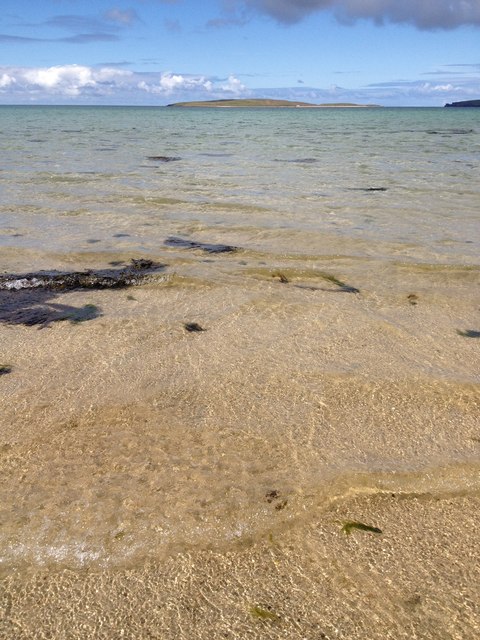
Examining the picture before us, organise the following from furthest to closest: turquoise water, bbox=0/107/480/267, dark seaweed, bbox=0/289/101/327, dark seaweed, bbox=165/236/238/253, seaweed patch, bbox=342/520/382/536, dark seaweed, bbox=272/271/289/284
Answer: turquoise water, bbox=0/107/480/267 → dark seaweed, bbox=165/236/238/253 → dark seaweed, bbox=272/271/289/284 → dark seaweed, bbox=0/289/101/327 → seaweed patch, bbox=342/520/382/536

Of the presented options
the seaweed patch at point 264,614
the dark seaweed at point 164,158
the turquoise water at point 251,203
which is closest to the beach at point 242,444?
the seaweed patch at point 264,614

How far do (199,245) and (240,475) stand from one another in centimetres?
556

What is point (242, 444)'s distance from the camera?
332cm

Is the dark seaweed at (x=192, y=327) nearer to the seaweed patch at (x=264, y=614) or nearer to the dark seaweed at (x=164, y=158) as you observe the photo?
the seaweed patch at (x=264, y=614)

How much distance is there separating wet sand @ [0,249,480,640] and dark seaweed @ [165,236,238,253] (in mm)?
2657

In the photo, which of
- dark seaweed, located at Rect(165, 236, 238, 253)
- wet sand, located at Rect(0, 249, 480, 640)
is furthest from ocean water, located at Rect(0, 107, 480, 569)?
dark seaweed, located at Rect(165, 236, 238, 253)

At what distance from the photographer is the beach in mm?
2285

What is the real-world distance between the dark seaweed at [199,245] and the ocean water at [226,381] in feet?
0.51

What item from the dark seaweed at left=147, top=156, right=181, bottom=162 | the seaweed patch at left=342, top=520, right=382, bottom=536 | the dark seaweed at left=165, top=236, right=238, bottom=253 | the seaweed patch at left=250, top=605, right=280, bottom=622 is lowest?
the seaweed patch at left=342, top=520, right=382, bottom=536

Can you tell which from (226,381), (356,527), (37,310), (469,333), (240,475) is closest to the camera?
(356,527)

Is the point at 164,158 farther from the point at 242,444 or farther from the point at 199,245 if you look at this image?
the point at 242,444

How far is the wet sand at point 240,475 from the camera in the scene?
7.41 feet

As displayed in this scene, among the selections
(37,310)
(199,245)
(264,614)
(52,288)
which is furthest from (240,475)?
(199,245)

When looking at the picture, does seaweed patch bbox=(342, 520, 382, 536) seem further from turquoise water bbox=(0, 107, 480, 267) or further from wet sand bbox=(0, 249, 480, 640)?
turquoise water bbox=(0, 107, 480, 267)
